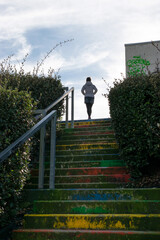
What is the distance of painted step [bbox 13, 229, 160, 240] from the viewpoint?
2.77 m

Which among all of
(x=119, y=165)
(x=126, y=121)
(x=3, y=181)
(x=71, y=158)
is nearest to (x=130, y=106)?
(x=126, y=121)

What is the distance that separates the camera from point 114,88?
538 cm

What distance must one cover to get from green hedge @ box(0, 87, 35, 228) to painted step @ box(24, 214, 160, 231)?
29 cm

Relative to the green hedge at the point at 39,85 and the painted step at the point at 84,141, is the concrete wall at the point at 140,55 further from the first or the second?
the painted step at the point at 84,141

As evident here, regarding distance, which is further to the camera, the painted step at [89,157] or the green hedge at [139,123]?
the painted step at [89,157]

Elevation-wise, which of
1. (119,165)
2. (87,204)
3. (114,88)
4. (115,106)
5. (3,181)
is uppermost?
(114,88)

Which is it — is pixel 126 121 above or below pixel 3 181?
above

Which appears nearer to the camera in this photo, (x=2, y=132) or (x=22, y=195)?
(x=2, y=132)

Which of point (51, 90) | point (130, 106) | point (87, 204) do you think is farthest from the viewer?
point (51, 90)

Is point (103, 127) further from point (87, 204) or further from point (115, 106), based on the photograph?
point (87, 204)

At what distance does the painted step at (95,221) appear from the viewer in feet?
9.71

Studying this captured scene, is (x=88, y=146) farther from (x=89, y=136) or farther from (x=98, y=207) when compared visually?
(x=98, y=207)

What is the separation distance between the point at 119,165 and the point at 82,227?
2.13 meters

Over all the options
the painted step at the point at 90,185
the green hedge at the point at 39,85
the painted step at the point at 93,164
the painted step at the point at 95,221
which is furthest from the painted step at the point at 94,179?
the green hedge at the point at 39,85
